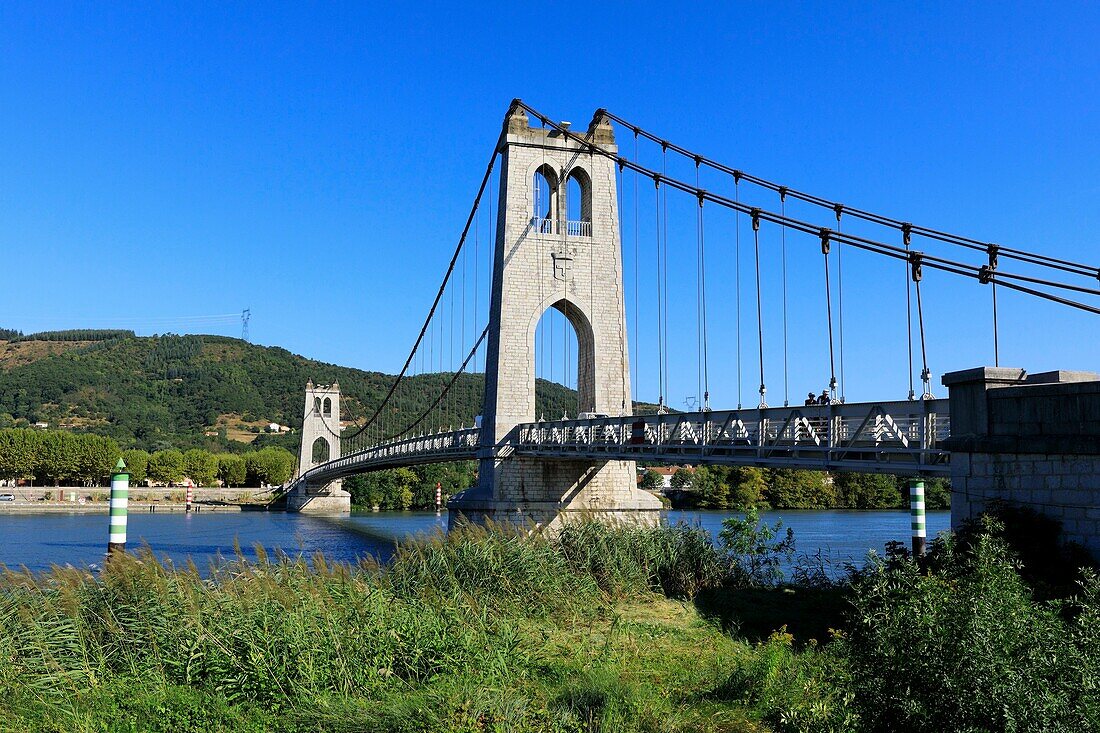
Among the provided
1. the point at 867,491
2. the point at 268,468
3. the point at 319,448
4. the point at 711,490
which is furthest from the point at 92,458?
the point at 867,491

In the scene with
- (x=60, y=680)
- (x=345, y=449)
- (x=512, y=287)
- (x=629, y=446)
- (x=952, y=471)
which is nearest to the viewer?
(x=60, y=680)

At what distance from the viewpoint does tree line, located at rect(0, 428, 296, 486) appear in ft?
233

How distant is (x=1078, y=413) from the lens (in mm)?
8953

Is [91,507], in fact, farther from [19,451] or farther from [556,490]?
[556,490]

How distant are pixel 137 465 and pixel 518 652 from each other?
7278 centimetres

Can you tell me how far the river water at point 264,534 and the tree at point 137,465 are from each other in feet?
49.4

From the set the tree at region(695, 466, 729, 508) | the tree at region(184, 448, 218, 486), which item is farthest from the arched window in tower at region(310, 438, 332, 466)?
the tree at region(695, 466, 729, 508)

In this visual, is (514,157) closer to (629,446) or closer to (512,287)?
(512,287)

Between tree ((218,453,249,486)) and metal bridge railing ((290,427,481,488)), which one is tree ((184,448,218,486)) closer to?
tree ((218,453,249,486))

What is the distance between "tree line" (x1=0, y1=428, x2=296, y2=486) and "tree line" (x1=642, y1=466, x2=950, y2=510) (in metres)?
39.5

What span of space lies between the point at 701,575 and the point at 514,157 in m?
16.7

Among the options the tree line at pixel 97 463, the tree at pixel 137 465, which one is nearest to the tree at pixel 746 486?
the tree line at pixel 97 463

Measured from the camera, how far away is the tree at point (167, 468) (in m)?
77.3

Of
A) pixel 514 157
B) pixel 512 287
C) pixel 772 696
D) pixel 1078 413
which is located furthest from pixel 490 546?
pixel 514 157
